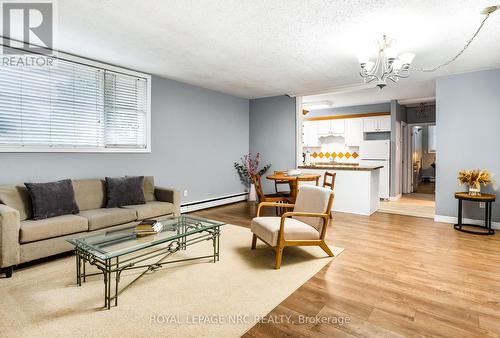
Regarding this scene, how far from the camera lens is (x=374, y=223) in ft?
16.0

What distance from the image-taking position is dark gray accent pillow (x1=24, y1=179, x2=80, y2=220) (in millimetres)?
3191

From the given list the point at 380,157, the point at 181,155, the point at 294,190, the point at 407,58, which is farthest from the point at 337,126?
the point at 407,58

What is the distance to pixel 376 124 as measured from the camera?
7.75 metres

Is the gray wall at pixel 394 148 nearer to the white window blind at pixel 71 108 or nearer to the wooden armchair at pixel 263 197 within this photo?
the wooden armchair at pixel 263 197

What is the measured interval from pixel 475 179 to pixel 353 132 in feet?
13.3

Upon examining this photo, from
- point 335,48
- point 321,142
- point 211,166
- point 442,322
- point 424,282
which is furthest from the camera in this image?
point 321,142

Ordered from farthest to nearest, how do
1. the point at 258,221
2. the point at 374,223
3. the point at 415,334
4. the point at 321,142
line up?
the point at 321,142 → the point at 374,223 → the point at 258,221 → the point at 415,334

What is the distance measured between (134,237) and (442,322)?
104 inches

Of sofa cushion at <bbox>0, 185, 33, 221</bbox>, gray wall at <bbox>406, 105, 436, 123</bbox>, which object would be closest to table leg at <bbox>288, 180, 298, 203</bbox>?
sofa cushion at <bbox>0, 185, 33, 221</bbox>

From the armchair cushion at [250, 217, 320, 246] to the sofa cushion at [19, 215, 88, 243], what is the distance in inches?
81.6

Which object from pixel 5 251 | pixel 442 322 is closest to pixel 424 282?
pixel 442 322

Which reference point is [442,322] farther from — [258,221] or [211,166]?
[211,166]

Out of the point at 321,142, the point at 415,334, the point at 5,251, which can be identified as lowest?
the point at 415,334

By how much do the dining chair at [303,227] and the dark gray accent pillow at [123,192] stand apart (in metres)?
1.91
